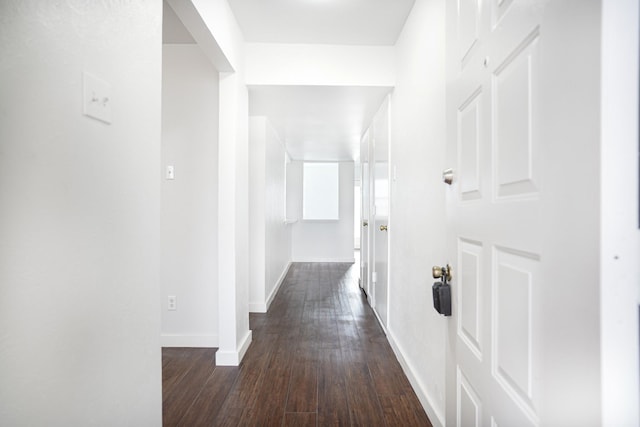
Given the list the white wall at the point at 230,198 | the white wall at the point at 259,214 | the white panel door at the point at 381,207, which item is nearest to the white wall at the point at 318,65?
the white wall at the point at 230,198

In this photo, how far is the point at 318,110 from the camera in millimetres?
3443

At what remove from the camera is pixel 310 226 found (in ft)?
24.5

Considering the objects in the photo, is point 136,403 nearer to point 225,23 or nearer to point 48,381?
point 48,381

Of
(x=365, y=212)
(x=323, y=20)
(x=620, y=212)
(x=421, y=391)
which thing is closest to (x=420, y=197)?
(x=421, y=391)

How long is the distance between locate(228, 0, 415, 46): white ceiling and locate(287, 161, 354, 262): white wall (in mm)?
4832

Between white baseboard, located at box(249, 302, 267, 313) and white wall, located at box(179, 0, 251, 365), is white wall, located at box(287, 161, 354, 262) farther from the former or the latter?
white wall, located at box(179, 0, 251, 365)

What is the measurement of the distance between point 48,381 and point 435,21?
1.97 meters

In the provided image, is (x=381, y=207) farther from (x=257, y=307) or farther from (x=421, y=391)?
(x=421, y=391)

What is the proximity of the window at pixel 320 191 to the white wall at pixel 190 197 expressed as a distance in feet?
15.4

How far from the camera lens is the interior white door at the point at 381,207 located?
3.06 metres

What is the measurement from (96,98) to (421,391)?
76.2 inches

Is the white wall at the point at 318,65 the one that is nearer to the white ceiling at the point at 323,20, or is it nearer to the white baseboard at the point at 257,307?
the white ceiling at the point at 323,20

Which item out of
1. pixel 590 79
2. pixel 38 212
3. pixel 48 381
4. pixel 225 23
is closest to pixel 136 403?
pixel 48 381

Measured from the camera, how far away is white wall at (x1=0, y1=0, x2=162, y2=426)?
2.29 ft
